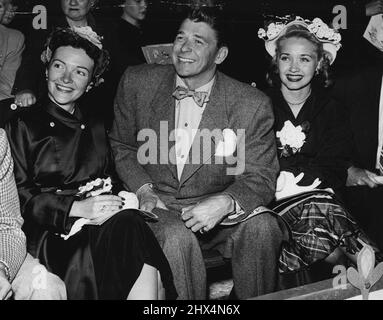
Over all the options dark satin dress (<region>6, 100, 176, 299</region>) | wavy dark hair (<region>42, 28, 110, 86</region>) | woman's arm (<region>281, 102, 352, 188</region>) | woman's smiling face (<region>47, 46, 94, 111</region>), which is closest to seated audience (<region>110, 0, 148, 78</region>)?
wavy dark hair (<region>42, 28, 110, 86</region>)

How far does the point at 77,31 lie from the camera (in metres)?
2.31

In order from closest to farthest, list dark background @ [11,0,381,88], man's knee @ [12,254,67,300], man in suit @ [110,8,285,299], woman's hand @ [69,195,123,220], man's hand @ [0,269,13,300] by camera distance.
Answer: man's hand @ [0,269,13,300] → man's knee @ [12,254,67,300] → woman's hand @ [69,195,123,220] → man in suit @ [110,8,285,299] → dark background @ [11,0,381,88]

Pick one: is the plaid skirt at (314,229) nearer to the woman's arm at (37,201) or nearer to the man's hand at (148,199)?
the man's hand at (148,199)

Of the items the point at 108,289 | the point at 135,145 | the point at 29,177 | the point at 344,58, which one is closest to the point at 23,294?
the point at 108,289

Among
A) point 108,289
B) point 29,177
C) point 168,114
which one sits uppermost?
point 168,114

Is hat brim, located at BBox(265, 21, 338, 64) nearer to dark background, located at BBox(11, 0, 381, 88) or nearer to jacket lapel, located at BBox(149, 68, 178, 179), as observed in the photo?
dark background, located at BBox(11, 0, 381, 88)

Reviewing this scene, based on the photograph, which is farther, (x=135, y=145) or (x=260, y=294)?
(x=135, y=145)

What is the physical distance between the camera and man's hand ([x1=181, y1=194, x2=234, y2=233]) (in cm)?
211

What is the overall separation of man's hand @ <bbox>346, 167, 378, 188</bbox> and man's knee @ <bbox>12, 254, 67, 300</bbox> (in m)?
1.36

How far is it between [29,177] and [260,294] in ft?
3.21
